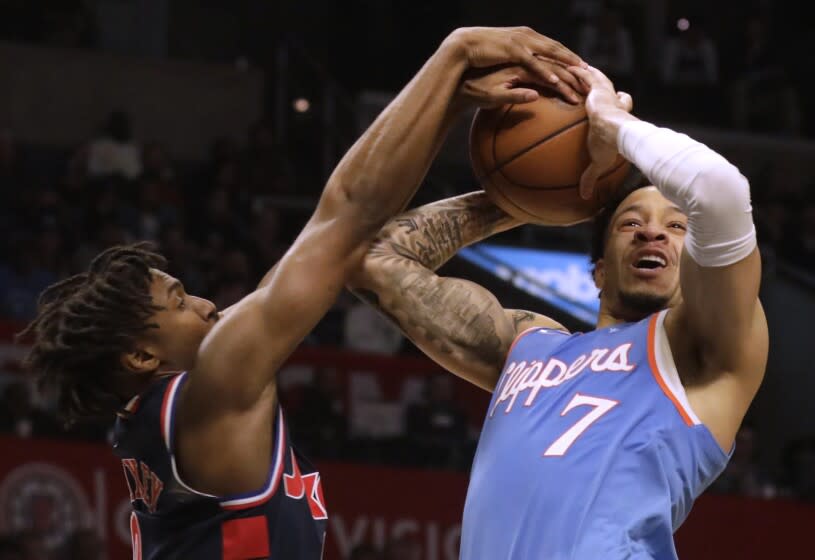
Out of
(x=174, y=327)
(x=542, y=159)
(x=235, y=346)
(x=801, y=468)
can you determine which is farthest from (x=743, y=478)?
(x=235, y=346)

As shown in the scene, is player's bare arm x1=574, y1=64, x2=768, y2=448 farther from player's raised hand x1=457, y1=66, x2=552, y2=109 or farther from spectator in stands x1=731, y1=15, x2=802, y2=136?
spectator in stands x1=731, y1=15, x2=802, y2=136

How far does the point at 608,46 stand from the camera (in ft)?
42.1

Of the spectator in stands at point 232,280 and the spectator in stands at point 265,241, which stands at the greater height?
the spectator in stands at point 232,280

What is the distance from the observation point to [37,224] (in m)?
9.66

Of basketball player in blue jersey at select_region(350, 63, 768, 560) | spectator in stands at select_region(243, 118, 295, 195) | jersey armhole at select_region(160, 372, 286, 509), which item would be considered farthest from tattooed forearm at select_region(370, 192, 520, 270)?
spectator in stands at select_region(243, 118, 295, 195)

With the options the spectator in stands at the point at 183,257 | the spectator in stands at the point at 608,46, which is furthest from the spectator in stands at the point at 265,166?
the spectator in stands at the point at 608,46

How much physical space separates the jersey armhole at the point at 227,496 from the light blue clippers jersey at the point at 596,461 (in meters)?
0.52

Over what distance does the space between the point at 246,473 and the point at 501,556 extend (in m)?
0.62

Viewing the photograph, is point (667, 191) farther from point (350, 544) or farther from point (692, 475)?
point (350, 544)

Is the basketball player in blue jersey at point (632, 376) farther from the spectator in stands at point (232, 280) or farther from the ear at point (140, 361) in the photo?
the spectator in stands at point (232, 280)

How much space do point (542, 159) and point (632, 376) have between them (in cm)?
59

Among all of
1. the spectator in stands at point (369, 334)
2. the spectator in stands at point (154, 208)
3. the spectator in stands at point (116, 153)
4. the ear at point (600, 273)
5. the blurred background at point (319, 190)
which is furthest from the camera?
the spectator in stands at point (116, 153)

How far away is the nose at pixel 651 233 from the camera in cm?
344

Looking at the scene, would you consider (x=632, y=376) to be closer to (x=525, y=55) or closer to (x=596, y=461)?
(x=596, y=461)
